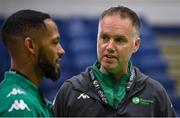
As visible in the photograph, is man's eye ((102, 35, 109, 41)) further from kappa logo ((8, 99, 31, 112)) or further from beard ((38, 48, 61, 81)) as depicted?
kappa logo ((8, 99, 31, 112))

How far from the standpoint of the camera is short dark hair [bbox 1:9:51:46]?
3.14 m

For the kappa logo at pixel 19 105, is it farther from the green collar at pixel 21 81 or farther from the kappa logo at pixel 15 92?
the green collar at pixel 21 81

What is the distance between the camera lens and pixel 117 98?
146 inches

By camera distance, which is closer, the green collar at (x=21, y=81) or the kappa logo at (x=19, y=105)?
the kappa logo at (x=19, y=105)

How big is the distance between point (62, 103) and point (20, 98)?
80 cm

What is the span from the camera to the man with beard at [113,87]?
369 cm

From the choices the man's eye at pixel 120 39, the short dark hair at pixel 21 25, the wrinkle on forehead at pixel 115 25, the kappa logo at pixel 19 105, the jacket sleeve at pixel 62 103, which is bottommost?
the jacket sleeve at pixel 62 103

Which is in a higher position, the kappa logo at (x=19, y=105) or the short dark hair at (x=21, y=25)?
the short dark hair at (x=21, y=25)

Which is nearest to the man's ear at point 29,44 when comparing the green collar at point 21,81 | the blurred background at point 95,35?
the green collar at point 21,81

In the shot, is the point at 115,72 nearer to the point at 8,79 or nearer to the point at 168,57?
the point at 8,79

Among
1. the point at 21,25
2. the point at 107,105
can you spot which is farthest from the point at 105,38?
the point at 21,25

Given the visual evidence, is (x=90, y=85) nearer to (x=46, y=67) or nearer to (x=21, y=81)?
(x=46, y=67)

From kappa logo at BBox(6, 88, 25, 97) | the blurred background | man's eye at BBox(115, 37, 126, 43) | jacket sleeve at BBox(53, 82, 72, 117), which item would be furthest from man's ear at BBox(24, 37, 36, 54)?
the blurred background

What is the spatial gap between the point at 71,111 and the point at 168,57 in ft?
25.4
